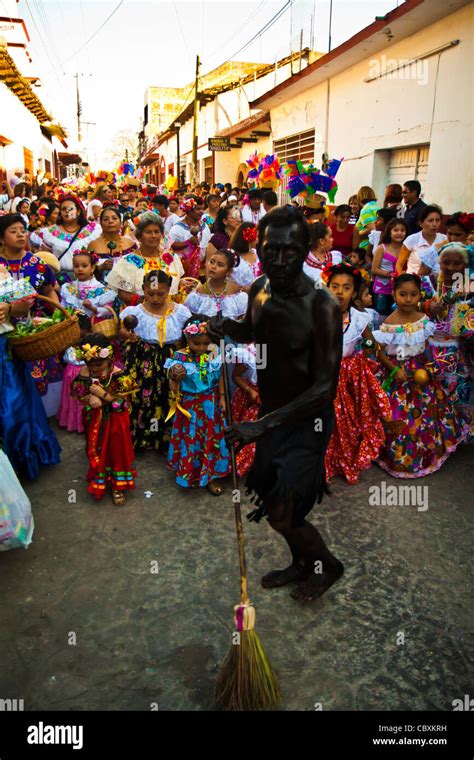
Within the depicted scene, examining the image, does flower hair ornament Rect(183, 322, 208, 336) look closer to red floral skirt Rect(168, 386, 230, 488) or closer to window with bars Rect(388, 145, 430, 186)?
red floral skirt Rect(168, 386, 230, 488)

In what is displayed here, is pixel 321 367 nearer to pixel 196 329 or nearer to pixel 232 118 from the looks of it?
pixel 196 329

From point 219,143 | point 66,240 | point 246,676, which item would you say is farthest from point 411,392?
point 219,143

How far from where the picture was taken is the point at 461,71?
7.98m

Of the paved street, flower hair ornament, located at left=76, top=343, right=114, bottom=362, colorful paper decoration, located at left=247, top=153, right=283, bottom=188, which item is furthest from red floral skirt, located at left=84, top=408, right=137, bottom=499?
colorful paper decoration, located at left=247, top=153, right=283, bottom=188

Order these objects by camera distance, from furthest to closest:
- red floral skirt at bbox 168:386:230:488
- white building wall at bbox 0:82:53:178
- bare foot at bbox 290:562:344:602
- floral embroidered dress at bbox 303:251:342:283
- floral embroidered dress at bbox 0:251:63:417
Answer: white building wall at bbox 0:82:53:178
floral embroidered dress at bbox 303:251:342:283
floral embroidered dress at bbox 0:251:63:417
red floral skirt at bbox 168:386:230:488
bare foot at bbox 290:562:344:602

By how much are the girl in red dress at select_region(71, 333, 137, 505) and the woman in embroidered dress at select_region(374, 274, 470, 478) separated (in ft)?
7.21

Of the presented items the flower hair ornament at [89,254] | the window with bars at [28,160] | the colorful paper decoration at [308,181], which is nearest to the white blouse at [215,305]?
the flower hair ornament at [89,254]

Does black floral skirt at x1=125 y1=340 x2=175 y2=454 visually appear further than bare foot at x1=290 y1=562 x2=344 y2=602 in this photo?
Yes

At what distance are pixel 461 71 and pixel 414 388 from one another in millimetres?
5999

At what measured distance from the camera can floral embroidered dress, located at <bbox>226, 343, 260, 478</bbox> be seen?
4.52m

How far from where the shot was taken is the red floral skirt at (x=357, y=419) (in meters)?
4.52

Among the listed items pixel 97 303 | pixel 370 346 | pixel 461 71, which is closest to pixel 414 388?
pixel 370 346

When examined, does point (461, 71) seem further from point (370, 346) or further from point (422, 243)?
point (370, 346)

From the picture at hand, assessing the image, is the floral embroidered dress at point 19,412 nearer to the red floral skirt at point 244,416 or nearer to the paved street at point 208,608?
the paved street at point 208,608
